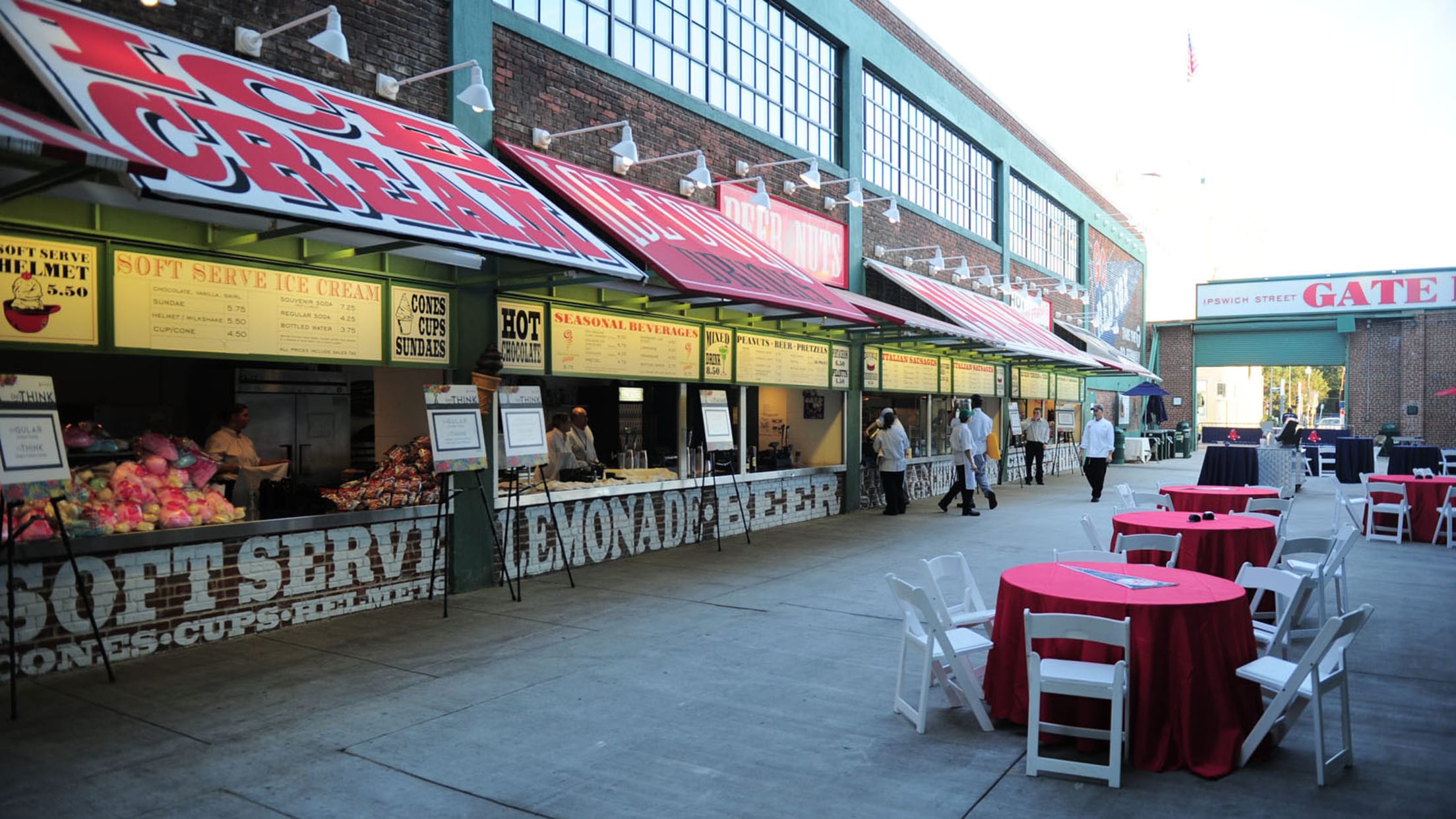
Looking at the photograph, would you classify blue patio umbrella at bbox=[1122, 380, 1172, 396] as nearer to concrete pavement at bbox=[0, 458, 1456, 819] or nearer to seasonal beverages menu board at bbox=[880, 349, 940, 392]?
seasonal beverages menu board at bbox=[880, 349, 940, 392]

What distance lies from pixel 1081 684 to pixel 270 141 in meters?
6.01

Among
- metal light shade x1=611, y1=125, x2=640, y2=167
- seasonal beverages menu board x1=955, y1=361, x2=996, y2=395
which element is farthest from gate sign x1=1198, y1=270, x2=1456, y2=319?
metal light shade x1=611, y1=125, x2=640, y2=167

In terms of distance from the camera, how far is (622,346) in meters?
10.2

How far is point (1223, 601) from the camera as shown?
15.5ft

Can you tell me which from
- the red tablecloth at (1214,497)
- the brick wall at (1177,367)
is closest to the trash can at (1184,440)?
the brick wall at (1177,367)

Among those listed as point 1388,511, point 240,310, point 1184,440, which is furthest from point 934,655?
point 1184,440

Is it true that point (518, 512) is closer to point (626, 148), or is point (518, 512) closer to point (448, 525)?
point (448, 525)

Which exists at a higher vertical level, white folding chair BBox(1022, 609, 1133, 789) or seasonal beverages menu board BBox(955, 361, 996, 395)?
seasonal beverages menu board BBox(955, 361, 996, 395)

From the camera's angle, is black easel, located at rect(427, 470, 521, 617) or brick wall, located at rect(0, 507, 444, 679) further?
black easel, located at rect(427, 470, 521, 617)

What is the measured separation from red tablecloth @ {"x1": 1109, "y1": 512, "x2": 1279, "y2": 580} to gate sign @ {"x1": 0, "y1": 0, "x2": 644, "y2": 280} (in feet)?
16.7

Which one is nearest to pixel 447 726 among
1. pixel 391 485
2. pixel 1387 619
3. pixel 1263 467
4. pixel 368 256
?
pixel 391 485

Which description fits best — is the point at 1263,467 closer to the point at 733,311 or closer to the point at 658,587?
the point at 733,311

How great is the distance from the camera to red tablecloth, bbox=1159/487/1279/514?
410 inches

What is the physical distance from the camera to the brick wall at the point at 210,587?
5.89 meters
